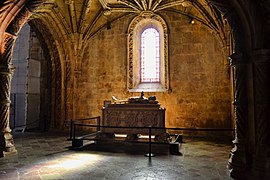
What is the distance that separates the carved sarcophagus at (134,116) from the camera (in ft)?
19.6

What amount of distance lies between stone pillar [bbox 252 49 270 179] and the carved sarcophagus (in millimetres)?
2776

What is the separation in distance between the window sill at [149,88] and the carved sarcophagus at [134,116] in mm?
2851

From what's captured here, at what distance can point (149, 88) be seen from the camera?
9.13 meters

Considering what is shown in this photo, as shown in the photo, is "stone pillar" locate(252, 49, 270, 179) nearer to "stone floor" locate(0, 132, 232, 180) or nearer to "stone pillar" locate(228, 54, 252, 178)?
"stone pillar" locate(228, 54, 252, 178)

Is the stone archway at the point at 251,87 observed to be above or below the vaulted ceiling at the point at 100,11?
below

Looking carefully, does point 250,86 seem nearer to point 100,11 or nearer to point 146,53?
point 146,53

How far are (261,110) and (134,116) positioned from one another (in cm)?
355

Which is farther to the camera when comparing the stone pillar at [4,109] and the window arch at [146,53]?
the window arch at [146,53]

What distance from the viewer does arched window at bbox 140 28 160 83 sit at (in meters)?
9.42

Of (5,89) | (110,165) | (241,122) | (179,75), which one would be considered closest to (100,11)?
(179,75)

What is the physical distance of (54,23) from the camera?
8.80 metres

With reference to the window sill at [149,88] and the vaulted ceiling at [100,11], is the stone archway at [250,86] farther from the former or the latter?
the window sill at [149,88]

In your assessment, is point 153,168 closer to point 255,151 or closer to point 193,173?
point 193,173

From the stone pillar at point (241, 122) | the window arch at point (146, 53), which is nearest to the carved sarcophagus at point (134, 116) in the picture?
the stone pillar at point (241, 122)
